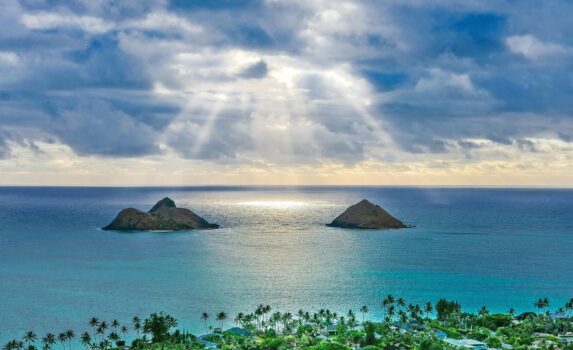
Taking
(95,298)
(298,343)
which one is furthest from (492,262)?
(95,298)

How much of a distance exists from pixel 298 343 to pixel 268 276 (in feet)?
239

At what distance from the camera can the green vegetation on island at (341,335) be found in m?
91.3

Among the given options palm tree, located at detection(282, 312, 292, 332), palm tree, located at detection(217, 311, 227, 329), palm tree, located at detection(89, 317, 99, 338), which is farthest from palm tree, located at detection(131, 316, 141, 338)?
palm tree, located at detection(282, 312, 292, 332)

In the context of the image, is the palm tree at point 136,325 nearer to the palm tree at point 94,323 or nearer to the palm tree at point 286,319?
the palm tree at point 94,323

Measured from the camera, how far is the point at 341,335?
9556 cm

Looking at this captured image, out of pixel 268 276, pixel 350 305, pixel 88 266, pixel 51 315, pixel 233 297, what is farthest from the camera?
pixel 88 266

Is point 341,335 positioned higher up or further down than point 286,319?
higher up

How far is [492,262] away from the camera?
7594 inches

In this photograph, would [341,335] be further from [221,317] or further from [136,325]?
[136,325]

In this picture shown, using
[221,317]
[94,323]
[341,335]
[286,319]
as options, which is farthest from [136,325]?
[341,335]

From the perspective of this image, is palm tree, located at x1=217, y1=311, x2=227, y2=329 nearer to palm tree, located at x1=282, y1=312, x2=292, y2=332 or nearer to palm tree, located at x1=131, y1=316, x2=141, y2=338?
palm tree, located at x1=282, y1=312, x2=292, y2=332

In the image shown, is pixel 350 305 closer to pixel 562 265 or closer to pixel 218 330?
pixel 218 330

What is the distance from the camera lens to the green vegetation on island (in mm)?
91312

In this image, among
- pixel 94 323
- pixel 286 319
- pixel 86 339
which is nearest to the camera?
pixel 86 339
